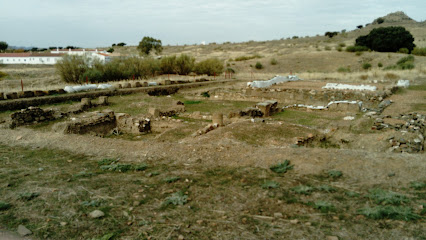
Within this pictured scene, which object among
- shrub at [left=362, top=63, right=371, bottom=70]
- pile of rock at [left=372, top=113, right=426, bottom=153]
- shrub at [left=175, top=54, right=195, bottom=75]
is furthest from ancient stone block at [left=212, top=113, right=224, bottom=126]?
shrub at [left=362, top=63, right=371, bottom=70]

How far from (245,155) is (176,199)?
6.93 feet

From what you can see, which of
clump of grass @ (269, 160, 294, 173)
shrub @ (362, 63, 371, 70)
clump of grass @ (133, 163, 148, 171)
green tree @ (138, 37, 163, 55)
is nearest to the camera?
clump of grass @ (269, 160, 294, 173)

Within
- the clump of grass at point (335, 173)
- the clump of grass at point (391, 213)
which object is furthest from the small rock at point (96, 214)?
the clump of grass at point (335, 173)

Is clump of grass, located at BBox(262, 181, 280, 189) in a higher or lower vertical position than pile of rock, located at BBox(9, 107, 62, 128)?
lower

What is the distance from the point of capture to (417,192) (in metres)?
4.07

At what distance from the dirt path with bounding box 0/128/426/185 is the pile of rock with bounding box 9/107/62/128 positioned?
107 inches

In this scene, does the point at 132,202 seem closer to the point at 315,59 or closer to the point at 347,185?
the point at 347,185

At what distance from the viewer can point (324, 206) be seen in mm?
3752

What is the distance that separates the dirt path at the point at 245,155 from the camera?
4777mm

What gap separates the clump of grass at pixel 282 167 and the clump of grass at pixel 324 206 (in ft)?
4.02

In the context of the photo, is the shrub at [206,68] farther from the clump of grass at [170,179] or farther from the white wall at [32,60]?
the white wall at [32,60]

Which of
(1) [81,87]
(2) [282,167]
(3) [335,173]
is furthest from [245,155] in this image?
(1) [81,87]

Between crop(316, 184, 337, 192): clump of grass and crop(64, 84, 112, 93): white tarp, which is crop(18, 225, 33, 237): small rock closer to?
crop(316, 184, 337, 192): clump of grass

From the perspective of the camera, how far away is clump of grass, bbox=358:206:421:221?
3.42 metres
